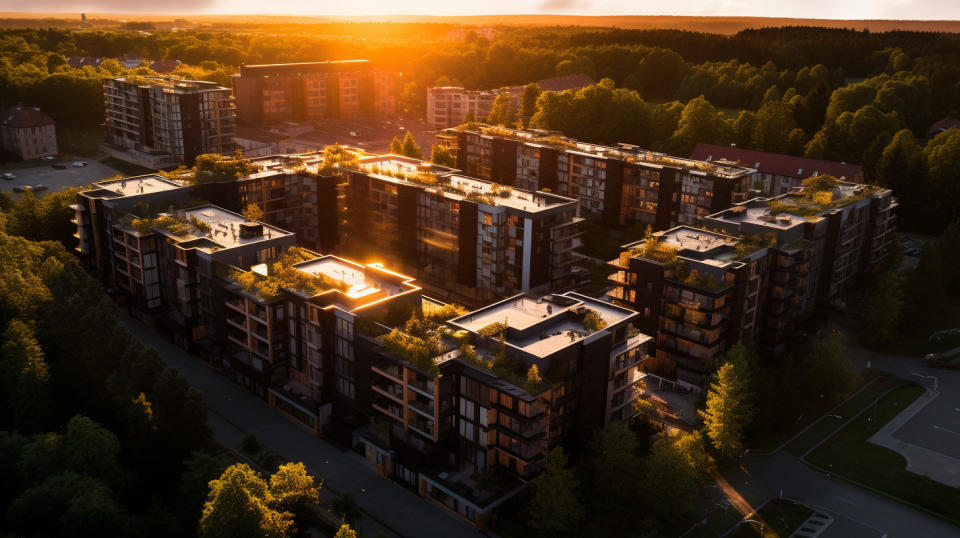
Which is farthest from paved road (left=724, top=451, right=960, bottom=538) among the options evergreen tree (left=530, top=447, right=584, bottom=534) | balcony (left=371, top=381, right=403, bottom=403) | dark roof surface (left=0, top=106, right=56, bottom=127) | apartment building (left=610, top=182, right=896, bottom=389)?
dark roof surface (left=0, top=106, right=56, bottom=127)

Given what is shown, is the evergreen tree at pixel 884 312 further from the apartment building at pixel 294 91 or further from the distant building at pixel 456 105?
the apartment building at pixel 294 91

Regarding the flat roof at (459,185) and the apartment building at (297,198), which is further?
the apartment building at (297,198)

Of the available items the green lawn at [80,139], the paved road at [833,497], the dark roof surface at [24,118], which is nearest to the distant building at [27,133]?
the dark roof surface at [24,118]

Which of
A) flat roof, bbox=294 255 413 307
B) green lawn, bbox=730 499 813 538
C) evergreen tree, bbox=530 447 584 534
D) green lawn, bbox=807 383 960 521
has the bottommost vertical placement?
green lawn, bbox=730 499 813 538

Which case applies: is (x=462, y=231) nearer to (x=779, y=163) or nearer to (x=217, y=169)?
(x=217, y=169)

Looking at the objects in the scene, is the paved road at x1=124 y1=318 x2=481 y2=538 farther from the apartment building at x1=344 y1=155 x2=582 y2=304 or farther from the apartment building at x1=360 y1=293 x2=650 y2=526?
the apartment building at x1=344 y1=155 x2=582 y2=304

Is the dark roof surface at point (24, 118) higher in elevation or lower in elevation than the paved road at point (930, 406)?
higher

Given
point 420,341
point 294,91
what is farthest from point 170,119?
point 420,341
